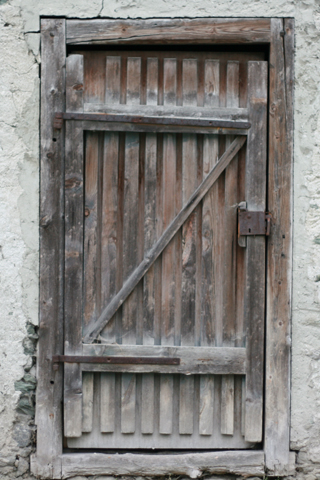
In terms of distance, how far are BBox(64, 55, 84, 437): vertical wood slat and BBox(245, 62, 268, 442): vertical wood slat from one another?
0.94 m

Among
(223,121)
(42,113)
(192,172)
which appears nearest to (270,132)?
(223,121)

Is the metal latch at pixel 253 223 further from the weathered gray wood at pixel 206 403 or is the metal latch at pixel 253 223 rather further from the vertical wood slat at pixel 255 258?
the weathered gray wood at pixel 206 403

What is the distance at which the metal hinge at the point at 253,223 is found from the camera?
8.91ft

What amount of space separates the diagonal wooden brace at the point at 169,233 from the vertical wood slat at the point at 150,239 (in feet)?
0.16

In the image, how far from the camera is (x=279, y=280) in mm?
2730

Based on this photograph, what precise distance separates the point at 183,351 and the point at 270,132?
1.32 meters

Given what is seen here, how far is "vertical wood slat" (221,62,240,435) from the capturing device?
2.76m

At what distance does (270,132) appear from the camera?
107 inches

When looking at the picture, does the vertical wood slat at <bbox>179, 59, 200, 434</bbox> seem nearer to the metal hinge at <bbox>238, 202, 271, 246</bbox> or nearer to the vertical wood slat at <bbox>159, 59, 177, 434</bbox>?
the vertical wood slat at <bbox>159, 59, 177, 434</bbox>

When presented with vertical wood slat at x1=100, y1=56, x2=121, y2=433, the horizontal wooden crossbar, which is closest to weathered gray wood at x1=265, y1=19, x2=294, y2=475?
the horizontal wooden crossbar

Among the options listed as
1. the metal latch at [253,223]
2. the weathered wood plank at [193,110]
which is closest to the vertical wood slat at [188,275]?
the weathered wood plank at [193,110]

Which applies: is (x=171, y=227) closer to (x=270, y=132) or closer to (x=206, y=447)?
(x=270, y=132)

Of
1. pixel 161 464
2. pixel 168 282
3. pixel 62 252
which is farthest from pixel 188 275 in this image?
pixel 161 464

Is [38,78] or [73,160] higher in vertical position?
[38,78]
